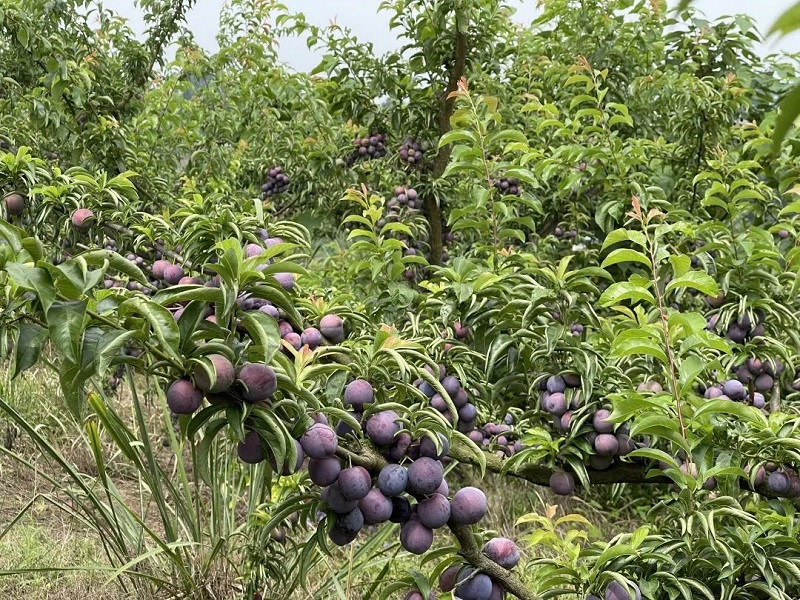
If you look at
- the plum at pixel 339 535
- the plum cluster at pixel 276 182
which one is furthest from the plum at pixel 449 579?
the plum cluster at pixel 276 182

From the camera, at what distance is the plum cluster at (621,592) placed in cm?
127

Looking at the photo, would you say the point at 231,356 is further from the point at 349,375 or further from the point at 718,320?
the point at 718,320

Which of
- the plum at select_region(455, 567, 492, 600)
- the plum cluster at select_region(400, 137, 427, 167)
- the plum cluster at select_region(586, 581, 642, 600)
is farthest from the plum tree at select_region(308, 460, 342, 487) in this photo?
the plum cluster at select_region(400, 137, 427, 167)

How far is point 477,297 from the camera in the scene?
A: 189 centimetres

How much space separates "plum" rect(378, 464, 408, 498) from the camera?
46.5 inches

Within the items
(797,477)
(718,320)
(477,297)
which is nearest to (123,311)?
(477,297)

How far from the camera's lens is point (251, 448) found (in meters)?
1.14

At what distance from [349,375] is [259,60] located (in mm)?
3807

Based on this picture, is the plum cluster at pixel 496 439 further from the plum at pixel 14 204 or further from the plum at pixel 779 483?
the plum at pixel 14 204

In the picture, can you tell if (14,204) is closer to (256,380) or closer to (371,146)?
(256,380)

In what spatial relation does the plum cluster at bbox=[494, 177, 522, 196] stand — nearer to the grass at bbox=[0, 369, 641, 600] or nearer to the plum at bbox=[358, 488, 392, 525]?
the grass at bbox=[0, 369, 641, 600]

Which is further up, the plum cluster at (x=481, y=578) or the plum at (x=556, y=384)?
the plum at (x=556, y=384)

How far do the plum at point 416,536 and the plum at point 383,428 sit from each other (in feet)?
0.50

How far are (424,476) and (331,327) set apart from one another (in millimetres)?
584
